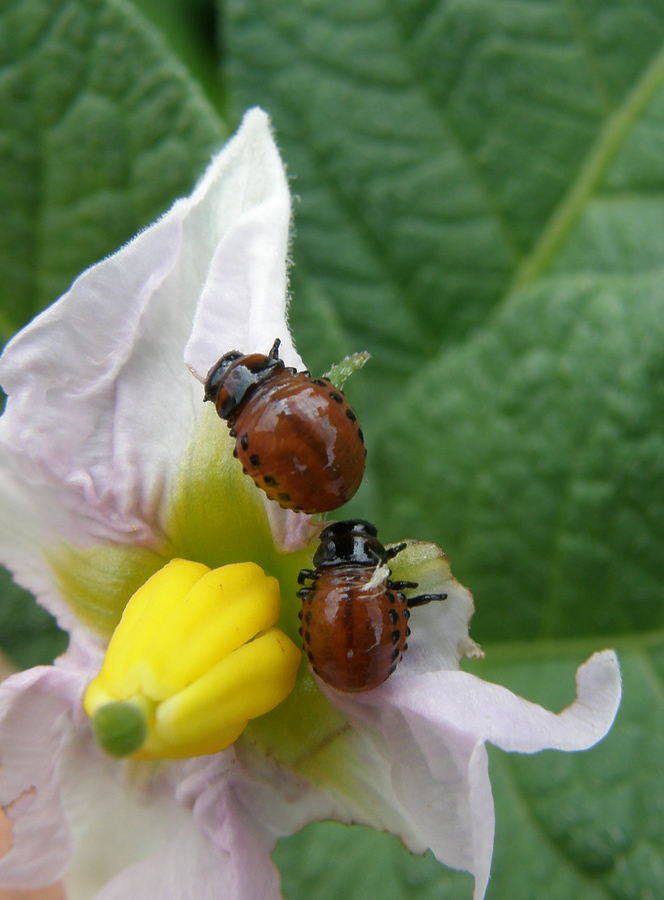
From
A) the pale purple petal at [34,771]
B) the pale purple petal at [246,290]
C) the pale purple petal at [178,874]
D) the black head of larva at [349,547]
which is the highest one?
the pale purple petal at [246,290]

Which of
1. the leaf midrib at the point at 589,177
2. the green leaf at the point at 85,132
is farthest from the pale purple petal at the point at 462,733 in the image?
the leaf midrib at the point at 589,177

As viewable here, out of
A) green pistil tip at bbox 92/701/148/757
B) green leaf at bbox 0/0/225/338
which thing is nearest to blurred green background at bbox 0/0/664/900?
green leaf at bbox 0/0/225/338

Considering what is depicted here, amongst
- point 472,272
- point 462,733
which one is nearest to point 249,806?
point 462,733

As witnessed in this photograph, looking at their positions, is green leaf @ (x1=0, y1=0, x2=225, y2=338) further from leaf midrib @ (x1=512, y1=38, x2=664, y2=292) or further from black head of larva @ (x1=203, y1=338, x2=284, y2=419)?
leaf midrib @ (x1=512, y1=38, x2=664, y2=292)

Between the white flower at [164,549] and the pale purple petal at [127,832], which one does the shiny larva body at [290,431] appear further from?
the pale purple petal at [127,832]

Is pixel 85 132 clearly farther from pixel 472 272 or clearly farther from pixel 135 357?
pixel 472 272

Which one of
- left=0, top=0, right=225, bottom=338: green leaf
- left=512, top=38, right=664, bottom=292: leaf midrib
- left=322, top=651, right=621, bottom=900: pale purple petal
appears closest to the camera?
left=322, top=651, right=621, bottom=900: pale purple petal

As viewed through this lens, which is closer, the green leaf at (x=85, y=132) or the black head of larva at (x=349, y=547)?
the black head of larva at (x=349, y=547)

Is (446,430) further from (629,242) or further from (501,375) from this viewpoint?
(629,242)
